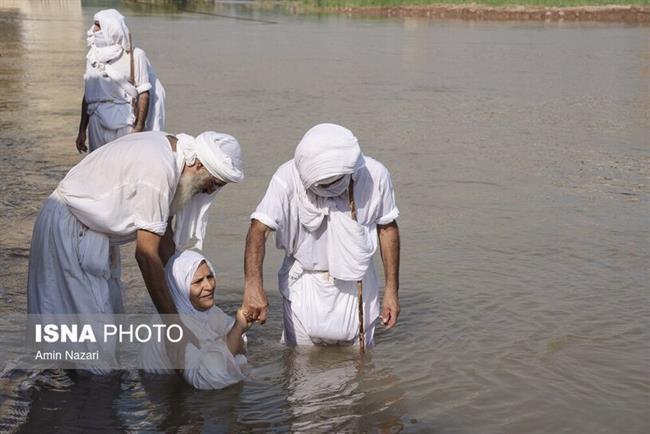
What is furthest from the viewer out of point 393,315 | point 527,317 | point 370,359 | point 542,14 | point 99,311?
point 542,14

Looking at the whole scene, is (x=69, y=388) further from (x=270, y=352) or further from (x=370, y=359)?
(x=370, y=359)

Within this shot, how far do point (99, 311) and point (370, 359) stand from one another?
1564 millimetres

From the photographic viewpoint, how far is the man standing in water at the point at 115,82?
8328 millimetres

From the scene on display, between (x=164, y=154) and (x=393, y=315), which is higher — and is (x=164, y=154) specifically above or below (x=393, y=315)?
above

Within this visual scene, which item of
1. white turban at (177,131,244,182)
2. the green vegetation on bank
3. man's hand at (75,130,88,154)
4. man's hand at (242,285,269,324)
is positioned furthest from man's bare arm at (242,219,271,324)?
the green vegetation on bank

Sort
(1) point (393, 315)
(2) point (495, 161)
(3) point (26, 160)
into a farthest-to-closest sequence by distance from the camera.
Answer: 1. (2) point (495, 161)
2. (3) point (26, 160)
3. (1) point (393, 315)

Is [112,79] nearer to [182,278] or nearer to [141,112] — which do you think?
[141,112]

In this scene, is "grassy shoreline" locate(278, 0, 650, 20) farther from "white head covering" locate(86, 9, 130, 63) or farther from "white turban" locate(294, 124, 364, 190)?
"white turban" locate(294, 124, 364, 190)

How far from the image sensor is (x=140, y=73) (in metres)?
8.42

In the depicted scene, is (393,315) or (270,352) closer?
(393,315)

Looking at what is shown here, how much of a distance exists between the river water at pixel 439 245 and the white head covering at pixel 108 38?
4.64ft

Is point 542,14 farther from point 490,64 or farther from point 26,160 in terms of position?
point 26,160

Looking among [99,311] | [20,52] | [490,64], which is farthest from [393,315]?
[20,52]

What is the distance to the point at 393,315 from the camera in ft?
17.1
